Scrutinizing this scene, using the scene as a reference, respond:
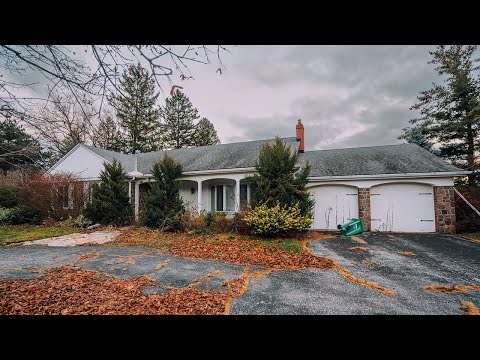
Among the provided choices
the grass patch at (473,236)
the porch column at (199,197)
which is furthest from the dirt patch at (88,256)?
the grass patch at (473,236)

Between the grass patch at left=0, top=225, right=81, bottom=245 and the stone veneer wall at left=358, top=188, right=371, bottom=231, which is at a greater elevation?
the stone veneer wall at left=358, top=188, right=371, bottom=231

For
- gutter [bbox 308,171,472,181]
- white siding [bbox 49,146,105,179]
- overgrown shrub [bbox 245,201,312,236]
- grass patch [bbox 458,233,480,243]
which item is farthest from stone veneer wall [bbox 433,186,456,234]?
white siding [bbox 49,146,105,179]

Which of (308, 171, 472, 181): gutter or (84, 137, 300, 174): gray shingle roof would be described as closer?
(308, 171, 472, 181): gutter

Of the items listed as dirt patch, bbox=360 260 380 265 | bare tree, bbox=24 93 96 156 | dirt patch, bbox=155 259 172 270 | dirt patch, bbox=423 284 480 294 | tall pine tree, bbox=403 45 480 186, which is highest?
tall pine tree, bbox=403 45 480 186

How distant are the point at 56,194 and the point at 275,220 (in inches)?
442

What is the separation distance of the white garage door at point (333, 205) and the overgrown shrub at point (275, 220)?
8.72ft

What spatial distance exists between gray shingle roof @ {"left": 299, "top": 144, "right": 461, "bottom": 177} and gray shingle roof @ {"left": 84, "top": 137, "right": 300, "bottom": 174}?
1750mm

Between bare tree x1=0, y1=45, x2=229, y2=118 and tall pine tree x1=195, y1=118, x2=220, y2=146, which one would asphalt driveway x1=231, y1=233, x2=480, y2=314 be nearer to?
bare tree x1=0, y1=45, x2=229, y2=118

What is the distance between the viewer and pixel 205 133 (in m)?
28.7

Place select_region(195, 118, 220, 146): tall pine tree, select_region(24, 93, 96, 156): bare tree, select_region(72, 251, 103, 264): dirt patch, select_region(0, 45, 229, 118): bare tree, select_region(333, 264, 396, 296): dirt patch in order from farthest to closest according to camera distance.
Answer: select_region(195, 118, 220, 146): tall pine tree → select_region(72, 251, 103, 264): dirt patch → select_region(333, 264, 396, 296): dirt patch → select_region(24, 93, 96, 156): bare tree → select_region(0, 45, 229, 118): bare tree

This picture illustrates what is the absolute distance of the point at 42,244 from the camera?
7.69 m

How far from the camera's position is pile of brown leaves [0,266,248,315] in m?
2.95
